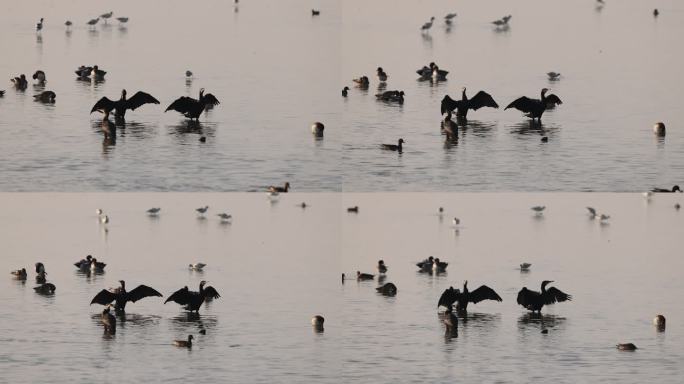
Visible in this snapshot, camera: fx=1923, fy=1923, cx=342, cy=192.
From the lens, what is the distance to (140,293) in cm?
3562

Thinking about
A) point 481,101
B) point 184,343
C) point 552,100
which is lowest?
point 184,343

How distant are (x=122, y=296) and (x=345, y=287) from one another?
5.33 meters

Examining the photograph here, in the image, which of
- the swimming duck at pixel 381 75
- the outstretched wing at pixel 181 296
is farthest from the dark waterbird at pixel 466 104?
the outstretched wing at pixel 181 296

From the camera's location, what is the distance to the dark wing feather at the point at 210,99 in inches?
1512

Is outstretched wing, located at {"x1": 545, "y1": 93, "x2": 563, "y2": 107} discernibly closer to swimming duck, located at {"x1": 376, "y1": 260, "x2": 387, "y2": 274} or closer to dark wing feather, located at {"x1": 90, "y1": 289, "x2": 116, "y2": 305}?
swimming duck, located at {"x1": 376, "y1": 260, "x2": 387, "y2": 274}

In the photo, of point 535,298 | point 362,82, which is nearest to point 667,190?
point 535,298

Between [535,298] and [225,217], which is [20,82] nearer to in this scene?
[225,217]

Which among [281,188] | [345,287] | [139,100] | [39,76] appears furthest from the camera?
[39,76]

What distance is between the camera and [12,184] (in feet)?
105

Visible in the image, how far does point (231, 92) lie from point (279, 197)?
3846 mm

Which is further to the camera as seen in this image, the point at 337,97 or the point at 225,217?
the point at 225,217

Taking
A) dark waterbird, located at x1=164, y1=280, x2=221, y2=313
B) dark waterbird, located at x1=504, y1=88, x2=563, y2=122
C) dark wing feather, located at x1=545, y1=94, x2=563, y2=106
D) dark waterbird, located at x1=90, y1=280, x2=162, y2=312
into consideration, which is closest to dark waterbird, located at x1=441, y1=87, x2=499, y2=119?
dark waterbird, located at x1=504, y1=88, x2=563, y2=122

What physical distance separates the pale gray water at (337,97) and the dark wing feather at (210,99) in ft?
0.77

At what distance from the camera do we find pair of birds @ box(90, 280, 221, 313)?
116 feet
